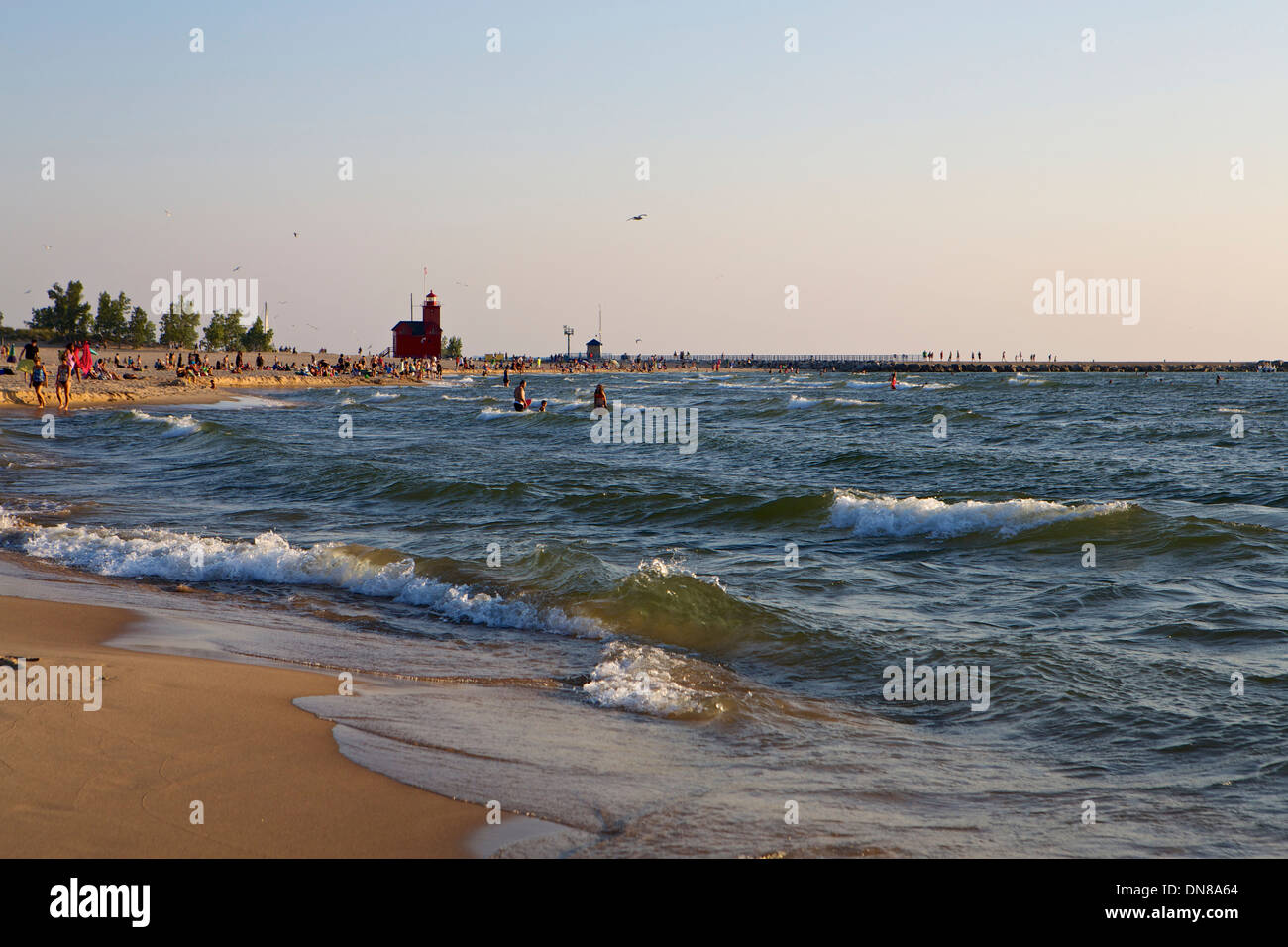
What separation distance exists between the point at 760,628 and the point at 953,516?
706cm

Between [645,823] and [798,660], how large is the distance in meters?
4.05

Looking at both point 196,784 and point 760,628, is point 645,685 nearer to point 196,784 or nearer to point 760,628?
point 760,628

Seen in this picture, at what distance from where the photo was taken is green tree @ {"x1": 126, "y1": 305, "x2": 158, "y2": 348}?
302ft

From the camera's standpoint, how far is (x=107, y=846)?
432cm

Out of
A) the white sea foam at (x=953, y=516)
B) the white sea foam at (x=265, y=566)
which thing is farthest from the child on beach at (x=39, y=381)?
the white sea foam at (x=953, y=516)

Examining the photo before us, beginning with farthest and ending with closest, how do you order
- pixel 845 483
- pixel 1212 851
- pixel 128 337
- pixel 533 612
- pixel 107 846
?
pixel 128 337 → pixel 845 483 → pixel 533 612 → pixel 1212 851 → pixel 107 846

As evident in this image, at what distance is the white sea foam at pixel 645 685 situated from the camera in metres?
7.48

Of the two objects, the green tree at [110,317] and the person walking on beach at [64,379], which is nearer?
the person walking on beach at [64,379]

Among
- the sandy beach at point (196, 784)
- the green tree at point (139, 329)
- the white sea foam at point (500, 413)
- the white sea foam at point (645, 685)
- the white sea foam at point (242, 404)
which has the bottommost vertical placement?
the white sea foam at point (645, 685)

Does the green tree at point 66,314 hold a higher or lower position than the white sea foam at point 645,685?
higher

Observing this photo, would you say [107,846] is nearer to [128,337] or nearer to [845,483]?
[845,483]

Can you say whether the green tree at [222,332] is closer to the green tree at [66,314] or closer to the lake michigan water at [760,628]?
the green tree at [66,314]

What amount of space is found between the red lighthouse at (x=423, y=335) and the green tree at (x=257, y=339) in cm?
1741
